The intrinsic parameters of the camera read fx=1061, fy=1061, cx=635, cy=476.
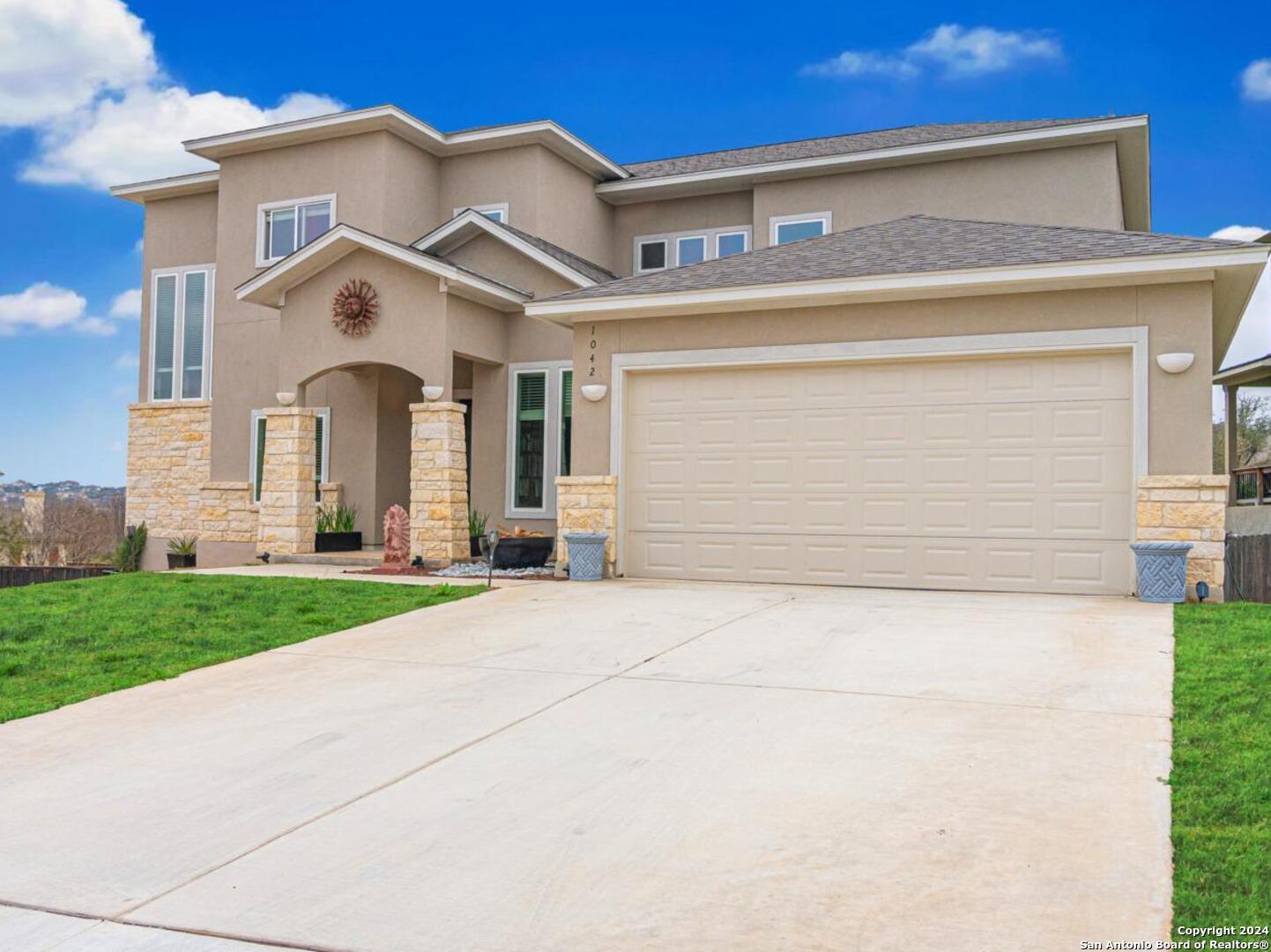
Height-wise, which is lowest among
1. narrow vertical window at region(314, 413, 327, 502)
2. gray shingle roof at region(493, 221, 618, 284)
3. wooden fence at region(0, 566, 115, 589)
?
wooden fence at region(0, 566, 115, 589)

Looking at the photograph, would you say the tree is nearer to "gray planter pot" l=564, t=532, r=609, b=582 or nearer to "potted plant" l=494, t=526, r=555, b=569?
"potted plant" l=494, t=526, r=555, b=569

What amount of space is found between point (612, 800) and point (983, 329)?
8.33 metres

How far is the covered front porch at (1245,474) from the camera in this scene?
21625mm

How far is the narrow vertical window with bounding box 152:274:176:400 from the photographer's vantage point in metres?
21.1

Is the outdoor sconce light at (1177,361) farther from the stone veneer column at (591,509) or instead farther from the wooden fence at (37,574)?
the wooden fence at (37,574)

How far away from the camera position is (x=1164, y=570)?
10.3 metres

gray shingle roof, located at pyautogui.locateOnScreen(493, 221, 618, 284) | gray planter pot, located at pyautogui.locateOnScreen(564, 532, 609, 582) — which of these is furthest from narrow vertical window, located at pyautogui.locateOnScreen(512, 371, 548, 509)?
gray planter pot, located at pyautogui.locateOnScreen(564, 532, 609, 582)

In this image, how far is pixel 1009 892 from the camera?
3625 millimetres

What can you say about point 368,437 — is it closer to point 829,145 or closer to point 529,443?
point 529,443

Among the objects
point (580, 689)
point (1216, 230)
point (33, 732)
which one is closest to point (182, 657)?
point (33, 732)

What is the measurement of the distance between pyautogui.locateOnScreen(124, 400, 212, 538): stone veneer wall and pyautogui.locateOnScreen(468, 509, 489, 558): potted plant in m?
7.17

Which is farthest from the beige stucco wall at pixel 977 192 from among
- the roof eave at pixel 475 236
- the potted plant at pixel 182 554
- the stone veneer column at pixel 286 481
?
the potted plant at pixel 182 554

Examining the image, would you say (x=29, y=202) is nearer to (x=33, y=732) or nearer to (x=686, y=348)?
(x=686, y=348)

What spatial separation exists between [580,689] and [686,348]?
6.71m
